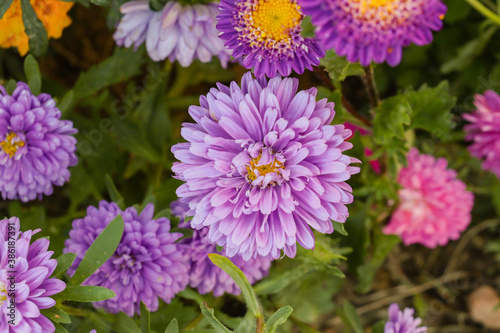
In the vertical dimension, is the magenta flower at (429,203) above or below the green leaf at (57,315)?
below

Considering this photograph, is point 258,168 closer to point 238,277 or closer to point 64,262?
point 238,277

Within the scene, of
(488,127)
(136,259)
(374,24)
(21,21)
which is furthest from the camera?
(488,127)

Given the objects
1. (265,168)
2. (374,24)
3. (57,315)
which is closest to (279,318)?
(265,168)

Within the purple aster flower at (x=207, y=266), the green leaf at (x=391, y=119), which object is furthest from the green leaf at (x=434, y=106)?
the purple aster flower at (x=207, y=266)

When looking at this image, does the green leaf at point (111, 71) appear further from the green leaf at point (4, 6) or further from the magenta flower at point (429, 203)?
the magenta flower at point (429, 203)

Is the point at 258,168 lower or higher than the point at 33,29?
lower

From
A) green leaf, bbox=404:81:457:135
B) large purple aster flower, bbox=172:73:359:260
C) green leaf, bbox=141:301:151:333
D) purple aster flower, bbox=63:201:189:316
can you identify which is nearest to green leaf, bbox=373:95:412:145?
green leaf, bbox=404:81:457:135

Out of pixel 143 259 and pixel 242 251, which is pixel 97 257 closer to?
pixel 143 259
